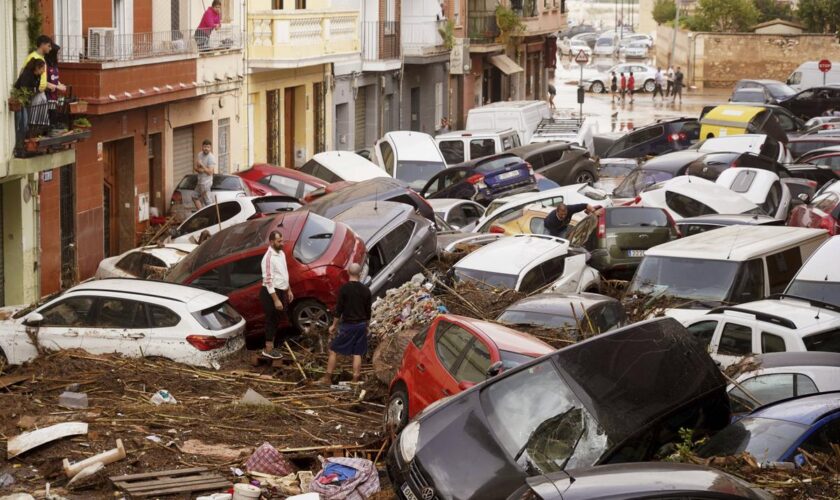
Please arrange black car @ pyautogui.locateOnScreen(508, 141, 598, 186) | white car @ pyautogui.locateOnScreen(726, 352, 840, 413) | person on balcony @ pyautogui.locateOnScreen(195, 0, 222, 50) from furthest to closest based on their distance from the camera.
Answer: black car @ pyautogui.locateOnScreen(508, 141, 598, 186) → person on balcony @ pyautogui.locateOnScreen(195, 0, 222, 50) → white car @ pyautogui.locateOnScreen(726, 352, 840, 413)

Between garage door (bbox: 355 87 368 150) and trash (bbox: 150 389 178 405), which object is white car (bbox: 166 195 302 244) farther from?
garage door (bbox: 355 87 368 150)

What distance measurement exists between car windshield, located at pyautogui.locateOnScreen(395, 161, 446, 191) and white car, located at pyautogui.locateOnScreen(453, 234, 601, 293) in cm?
1175

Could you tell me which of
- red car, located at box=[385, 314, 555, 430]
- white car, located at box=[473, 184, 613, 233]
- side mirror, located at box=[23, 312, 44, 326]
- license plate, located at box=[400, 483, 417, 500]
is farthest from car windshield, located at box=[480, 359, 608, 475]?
white car, located at box=[473, 184, 613, 233]

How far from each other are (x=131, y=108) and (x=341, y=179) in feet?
17.9

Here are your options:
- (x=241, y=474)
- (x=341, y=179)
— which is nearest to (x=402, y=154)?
(x=341, y=179)

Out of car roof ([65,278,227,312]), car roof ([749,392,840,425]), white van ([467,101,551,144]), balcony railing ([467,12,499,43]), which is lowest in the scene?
car roof ([749,392,840,425])

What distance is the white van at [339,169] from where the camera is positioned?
29.5 m

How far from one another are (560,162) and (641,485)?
25.3 m

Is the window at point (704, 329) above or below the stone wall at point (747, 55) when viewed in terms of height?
below

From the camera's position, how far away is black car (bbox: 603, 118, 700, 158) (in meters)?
38.2

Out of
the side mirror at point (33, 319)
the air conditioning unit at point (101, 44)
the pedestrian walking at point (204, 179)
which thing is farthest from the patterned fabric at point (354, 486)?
the pedestrian walking at point (204, 179)

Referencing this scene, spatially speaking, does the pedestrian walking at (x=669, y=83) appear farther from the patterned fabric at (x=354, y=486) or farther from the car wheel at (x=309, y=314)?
the patterned fabric at (x=354, y=486)

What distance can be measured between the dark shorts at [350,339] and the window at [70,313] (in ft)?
9.63

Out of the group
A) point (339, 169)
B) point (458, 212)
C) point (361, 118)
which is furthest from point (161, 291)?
point (361, 118)
